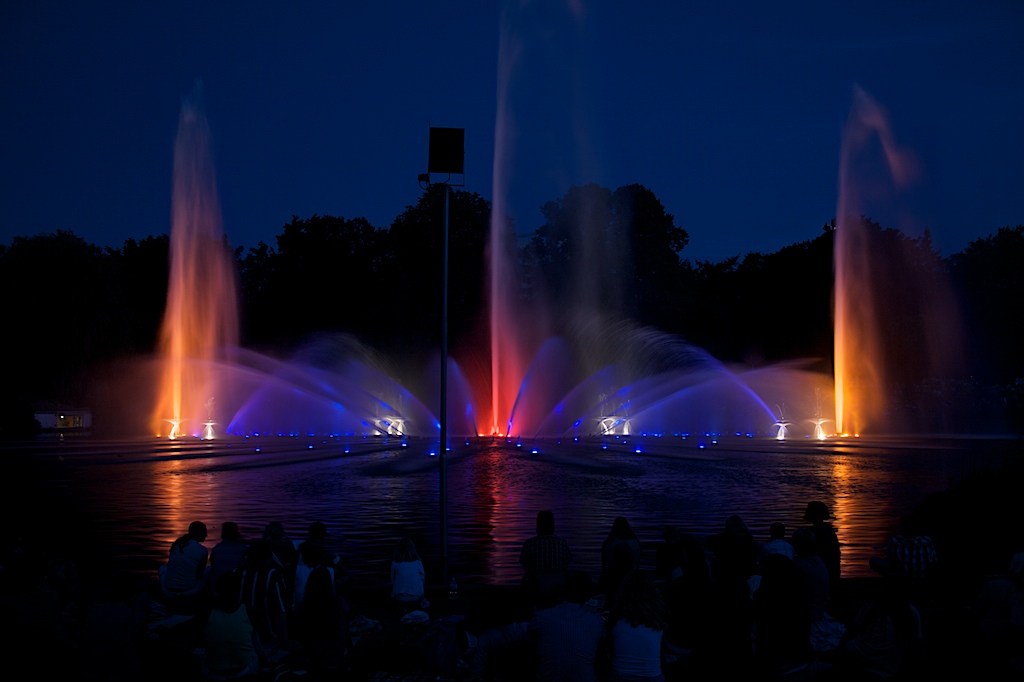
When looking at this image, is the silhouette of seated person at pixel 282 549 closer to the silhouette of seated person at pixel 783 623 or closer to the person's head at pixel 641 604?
the person's head at pixel 641 604

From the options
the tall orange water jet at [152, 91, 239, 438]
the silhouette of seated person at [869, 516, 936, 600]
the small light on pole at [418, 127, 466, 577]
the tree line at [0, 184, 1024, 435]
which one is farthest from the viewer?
the tree line at [0, 184, 1024, 435]

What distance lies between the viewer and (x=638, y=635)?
7.79 m

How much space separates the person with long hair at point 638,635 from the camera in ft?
25.5

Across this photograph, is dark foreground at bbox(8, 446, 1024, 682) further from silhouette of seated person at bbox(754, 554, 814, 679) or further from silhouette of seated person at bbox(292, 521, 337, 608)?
silhouette of seated person at bbox(292, 521, 337, 608)

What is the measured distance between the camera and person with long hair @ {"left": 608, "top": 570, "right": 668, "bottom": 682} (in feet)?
25.5

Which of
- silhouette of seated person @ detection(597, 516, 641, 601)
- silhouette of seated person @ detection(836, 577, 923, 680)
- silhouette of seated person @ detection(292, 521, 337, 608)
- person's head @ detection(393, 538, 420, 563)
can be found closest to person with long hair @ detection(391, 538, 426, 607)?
person's head @ detection(393, 538, 420, 563)

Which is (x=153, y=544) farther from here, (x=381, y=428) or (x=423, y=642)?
(x=381, y=428)

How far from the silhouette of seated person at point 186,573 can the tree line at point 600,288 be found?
6167 centimetres

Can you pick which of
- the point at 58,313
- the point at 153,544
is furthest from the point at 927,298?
the point at 153,544

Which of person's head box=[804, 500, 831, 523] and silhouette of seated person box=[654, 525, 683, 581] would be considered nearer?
silhouette of seated person box=[654, 525, 683, 581]

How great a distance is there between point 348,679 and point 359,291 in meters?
78.8

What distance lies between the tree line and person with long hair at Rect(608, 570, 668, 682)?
222 feet

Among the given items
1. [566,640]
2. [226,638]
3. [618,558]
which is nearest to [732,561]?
[618,558]

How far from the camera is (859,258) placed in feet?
271
